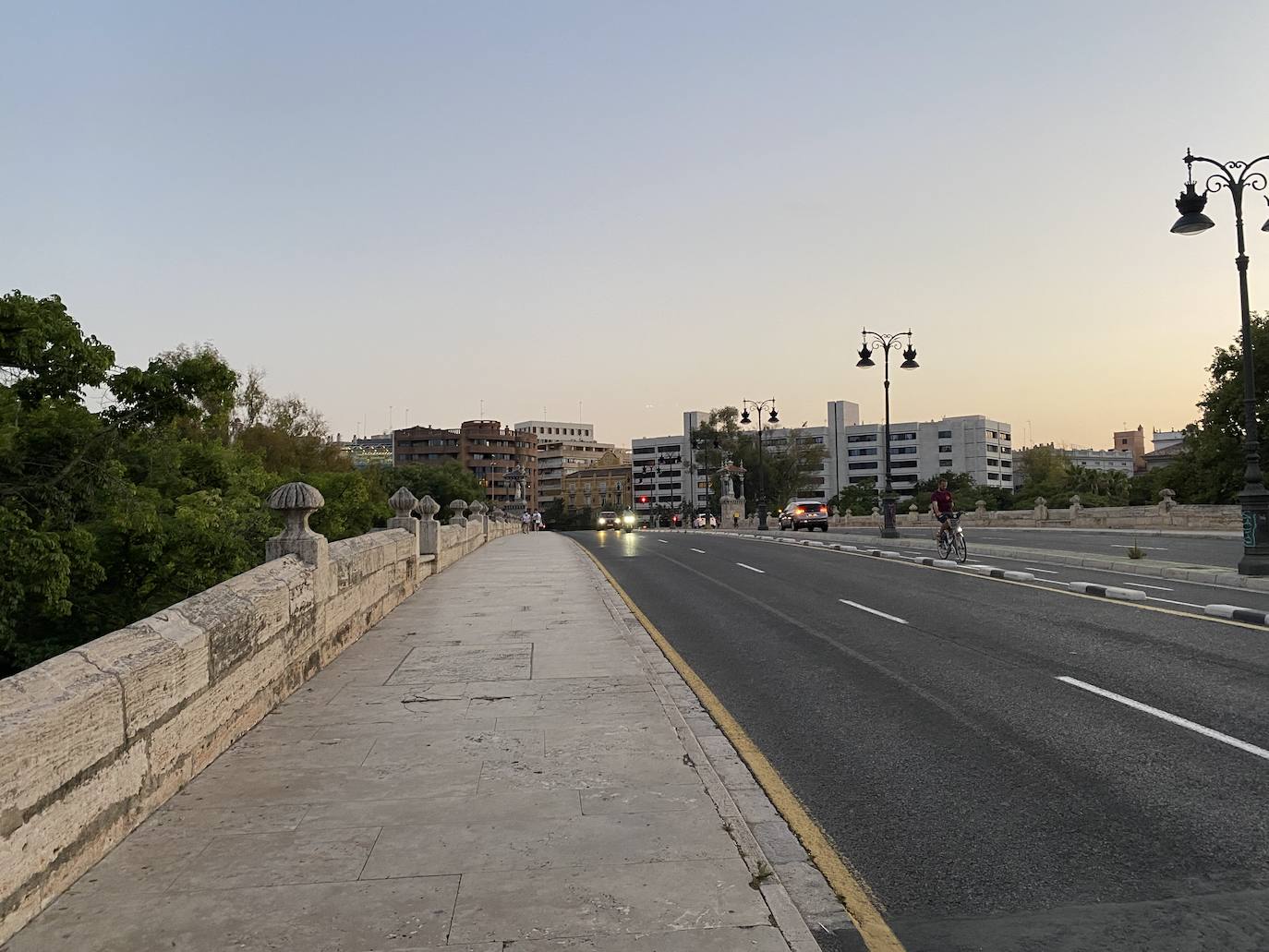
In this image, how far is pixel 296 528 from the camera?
9.32m

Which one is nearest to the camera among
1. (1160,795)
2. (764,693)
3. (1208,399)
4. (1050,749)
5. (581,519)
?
(1160,795)

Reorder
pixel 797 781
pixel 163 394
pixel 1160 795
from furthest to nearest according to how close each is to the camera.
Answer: pixel 163 394, pixel 797 781, pixel 1160 795

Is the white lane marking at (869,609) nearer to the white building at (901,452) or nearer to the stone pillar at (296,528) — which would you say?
the stone pillar at (296,528)

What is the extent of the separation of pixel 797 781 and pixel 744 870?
1.65m

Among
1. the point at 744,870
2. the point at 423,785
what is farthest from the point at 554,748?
the point at 744,870

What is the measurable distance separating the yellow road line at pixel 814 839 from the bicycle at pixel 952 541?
1556cm

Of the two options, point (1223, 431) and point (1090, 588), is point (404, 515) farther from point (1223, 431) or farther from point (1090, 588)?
point (1223, 431)

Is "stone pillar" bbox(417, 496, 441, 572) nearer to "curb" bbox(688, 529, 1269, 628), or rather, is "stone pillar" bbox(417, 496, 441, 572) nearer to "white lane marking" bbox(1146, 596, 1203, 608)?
"curb" bbox(688, 529, 1269, 628)

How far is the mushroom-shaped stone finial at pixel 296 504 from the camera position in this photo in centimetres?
922

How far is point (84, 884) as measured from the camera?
404cm

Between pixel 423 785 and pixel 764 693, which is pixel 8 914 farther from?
pixel 764 693

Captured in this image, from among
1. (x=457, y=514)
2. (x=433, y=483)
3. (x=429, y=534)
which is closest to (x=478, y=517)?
(x=457, y=514)

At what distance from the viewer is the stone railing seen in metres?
3.72

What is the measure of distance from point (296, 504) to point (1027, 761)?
7.02m
